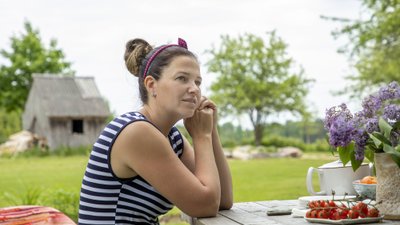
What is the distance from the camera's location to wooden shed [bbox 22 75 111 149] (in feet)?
103

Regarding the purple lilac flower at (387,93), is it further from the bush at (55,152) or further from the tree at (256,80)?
the tree at (256,80)

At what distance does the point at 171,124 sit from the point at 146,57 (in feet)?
0.99

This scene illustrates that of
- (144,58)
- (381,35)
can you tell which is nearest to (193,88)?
(144,58)

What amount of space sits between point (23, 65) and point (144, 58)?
38.7 meters

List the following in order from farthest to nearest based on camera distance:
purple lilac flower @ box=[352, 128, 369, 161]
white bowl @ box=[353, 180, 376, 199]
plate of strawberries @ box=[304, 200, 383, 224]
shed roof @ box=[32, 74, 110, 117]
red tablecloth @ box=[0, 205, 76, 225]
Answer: shed roof @ box=[32, 74, 110, 117] → red tablecloth @ box=[0, 205, 76, 225] → white bowl @ box=[353, 180, 376, 199] → purple lilac flower @ box=[352, 128, 369, 161] → plate of strawberries @ box=[304, 200, 383, 224]

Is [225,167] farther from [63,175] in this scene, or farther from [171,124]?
[63,175]

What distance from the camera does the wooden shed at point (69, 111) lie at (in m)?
31.3

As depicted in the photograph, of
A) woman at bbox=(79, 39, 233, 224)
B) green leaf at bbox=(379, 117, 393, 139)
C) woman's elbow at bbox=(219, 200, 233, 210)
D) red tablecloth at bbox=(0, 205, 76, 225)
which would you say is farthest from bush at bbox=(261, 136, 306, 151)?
green leaf at bbox=(379, 117, 393, 139)

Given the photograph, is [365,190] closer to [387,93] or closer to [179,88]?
[387,93]

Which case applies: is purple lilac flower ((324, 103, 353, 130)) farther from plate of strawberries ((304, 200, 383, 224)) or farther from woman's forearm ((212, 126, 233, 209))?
woman's forearm ((212, 126, 233, 209))

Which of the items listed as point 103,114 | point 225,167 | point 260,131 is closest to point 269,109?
point 260,131

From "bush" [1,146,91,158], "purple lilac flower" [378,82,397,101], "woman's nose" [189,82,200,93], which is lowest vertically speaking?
"bush" [1,146,91,158]

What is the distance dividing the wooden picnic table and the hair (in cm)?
58

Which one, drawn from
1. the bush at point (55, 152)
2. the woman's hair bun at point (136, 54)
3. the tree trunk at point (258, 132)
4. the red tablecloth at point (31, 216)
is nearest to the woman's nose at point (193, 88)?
the woman's hair bun at point (136, 54)
